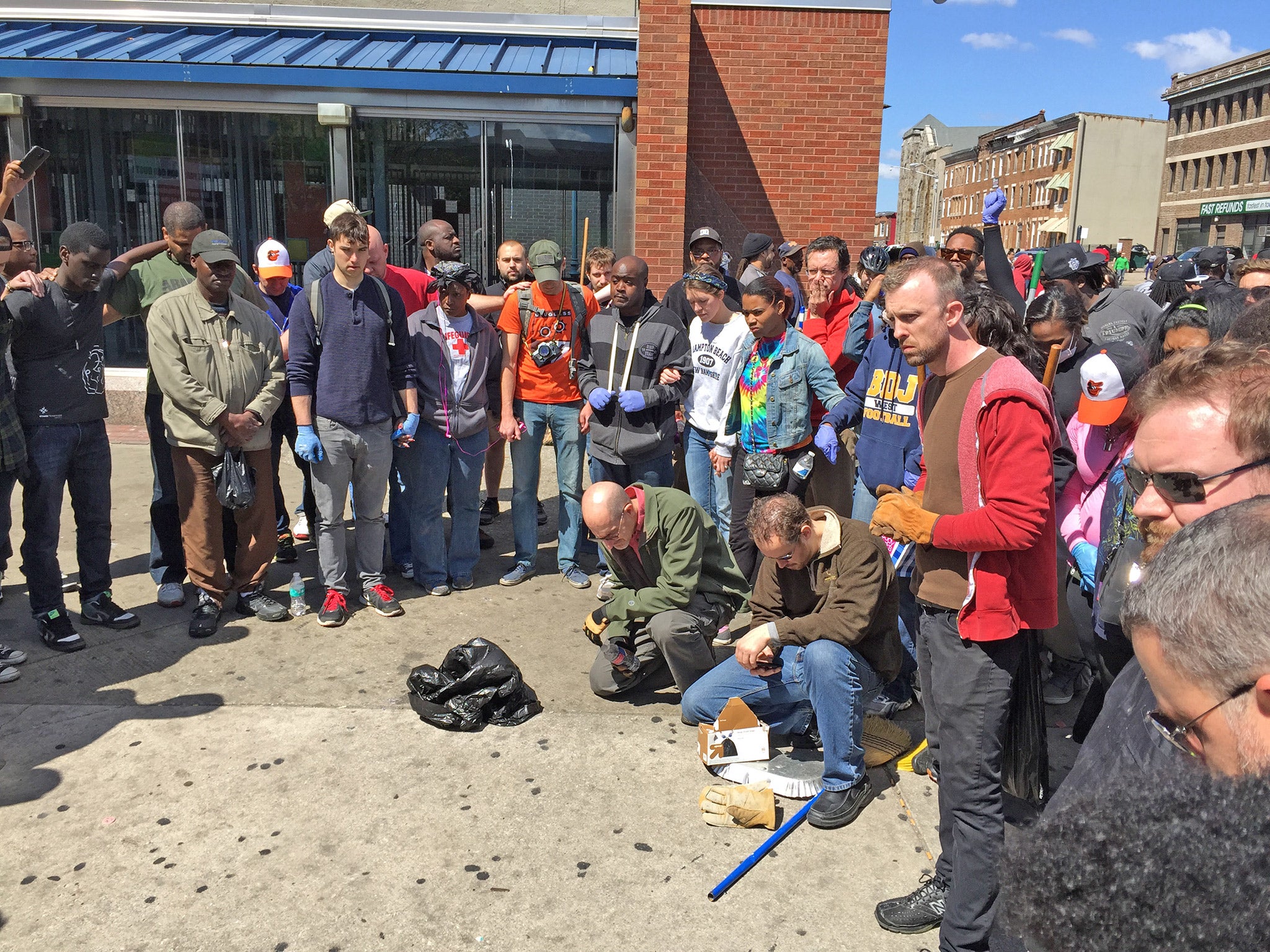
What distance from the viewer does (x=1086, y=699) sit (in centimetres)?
404

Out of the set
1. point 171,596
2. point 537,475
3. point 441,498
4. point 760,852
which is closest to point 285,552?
point 171,596

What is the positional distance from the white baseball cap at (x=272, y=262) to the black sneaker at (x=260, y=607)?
7.26 ft

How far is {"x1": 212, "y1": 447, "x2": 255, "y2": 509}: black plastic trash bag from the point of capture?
530 cm

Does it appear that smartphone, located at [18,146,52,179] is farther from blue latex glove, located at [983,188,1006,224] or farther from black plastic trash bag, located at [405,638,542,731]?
blue latex glove, located at [983,188,1006,224]

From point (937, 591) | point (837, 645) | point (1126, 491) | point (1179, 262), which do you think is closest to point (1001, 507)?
point (937, 591)

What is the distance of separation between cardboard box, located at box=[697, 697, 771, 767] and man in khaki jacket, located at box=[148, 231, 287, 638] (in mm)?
2895

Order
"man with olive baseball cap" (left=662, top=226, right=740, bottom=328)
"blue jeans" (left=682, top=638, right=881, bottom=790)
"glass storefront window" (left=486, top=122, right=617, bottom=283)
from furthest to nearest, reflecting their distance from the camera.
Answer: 1. "glass storefront window" (left=486, top=122, right=617, bottom=283)
2. "man with olive baseball cap" (left=662, top=226, right=740, bottom=328)
3. "blue jeans" (left=682, top=638, right=881, bottom=790)

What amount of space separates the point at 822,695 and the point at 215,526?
12.1 feet

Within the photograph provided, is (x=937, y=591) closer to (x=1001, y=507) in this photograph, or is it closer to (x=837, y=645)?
(x=1001, y=507)

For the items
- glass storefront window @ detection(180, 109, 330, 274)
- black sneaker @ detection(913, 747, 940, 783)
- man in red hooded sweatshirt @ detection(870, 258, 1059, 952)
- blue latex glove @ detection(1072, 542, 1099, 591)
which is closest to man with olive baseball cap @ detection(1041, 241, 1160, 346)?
blue latex glove @ detection(1072, 542, 1099, 591)

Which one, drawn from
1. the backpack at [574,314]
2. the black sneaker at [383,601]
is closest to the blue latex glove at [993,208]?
the backpack at [574,314]

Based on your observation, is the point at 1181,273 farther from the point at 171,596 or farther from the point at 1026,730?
the point at 171,596

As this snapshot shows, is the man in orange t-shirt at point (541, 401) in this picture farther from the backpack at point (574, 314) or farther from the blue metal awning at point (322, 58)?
the blue metal awning at point (322, 58)

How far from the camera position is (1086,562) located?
3.96 meters
